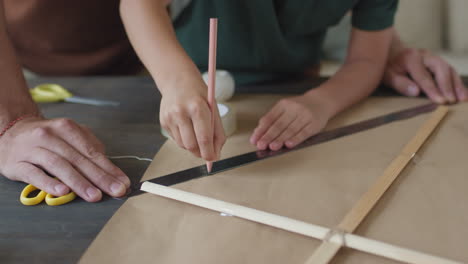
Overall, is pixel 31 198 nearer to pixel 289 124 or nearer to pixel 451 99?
pixel 289 124

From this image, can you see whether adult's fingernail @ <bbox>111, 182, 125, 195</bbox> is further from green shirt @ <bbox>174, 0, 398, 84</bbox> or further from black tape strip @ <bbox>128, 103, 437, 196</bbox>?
green shirt @ <bbox>174, 0, 398, 84</bbox>

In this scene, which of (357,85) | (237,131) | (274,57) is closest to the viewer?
(237,131)

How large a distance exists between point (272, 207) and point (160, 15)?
0.32 metres

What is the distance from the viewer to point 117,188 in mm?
507

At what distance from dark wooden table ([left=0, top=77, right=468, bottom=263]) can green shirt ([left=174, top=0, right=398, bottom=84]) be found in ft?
0.22

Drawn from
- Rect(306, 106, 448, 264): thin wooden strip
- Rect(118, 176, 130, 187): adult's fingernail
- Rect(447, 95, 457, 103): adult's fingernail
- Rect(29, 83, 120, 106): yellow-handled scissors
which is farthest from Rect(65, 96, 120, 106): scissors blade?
Rect(447, 95, 457, 103): adult's fingernail

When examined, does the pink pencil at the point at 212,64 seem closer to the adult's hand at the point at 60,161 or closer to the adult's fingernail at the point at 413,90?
the adult's hand at the point at 60,161

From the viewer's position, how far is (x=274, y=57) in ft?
2.90

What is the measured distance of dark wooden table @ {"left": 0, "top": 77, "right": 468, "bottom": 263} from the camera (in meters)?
0.43

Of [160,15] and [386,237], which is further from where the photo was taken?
[160,15]

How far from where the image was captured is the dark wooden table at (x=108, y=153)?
427 millimetres

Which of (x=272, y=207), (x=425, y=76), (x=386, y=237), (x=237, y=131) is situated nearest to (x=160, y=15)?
(x=237, y=131)

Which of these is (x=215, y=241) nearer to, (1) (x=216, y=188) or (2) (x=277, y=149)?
(1) (x=216, y=188)

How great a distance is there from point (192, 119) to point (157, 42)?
0.49 feet
